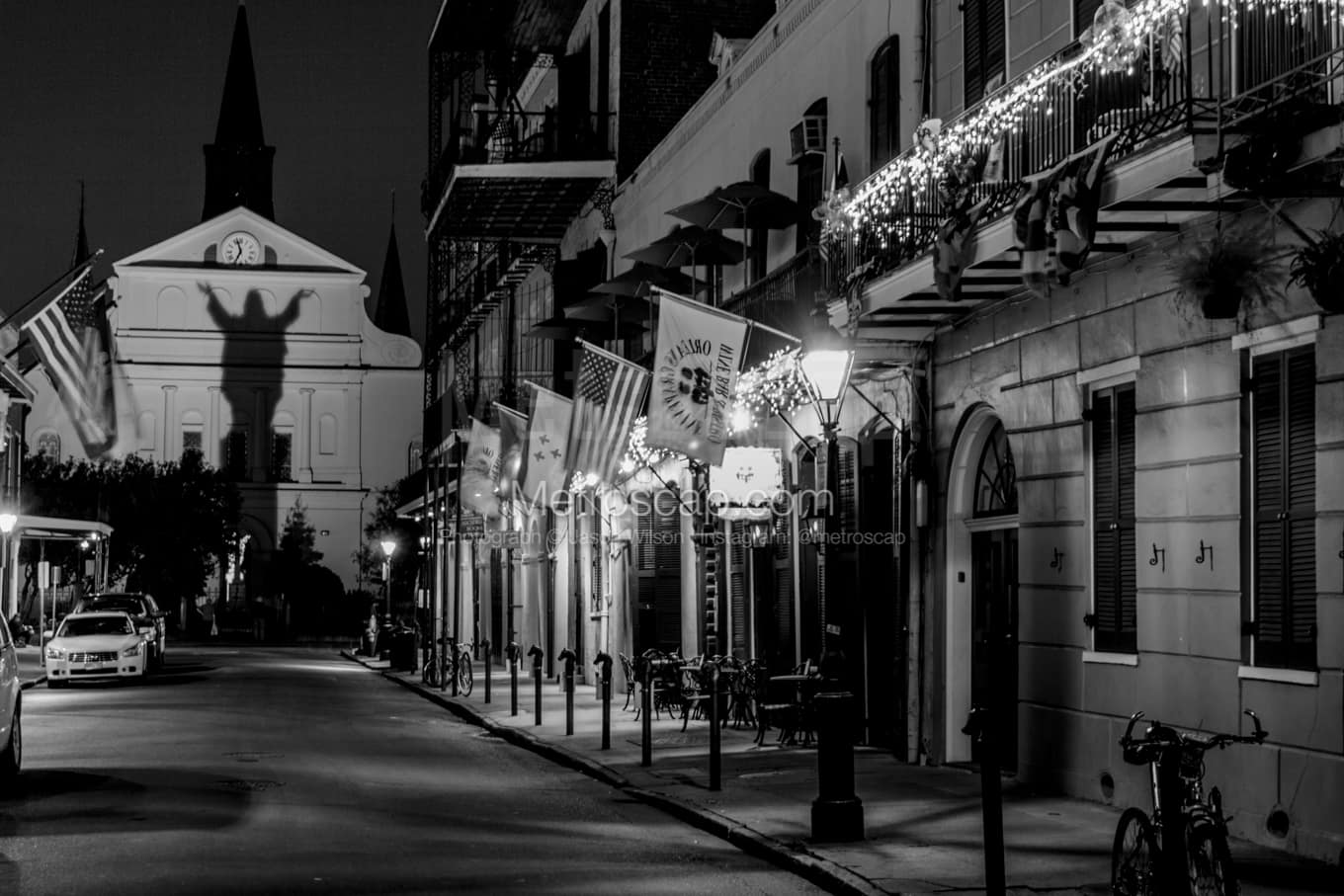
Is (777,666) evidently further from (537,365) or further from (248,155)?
(248,155)

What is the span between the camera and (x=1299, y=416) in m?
12.6

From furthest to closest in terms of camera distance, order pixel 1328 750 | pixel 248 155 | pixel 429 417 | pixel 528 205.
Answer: pixel 248 155
pixel 429 417
pixel 528 205
pixel 1328 750

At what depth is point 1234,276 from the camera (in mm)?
12828

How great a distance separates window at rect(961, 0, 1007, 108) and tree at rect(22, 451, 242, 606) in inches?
2337

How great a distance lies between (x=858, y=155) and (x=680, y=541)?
1002 centimetres

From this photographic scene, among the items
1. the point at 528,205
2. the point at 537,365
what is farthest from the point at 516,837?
the point at 537,365

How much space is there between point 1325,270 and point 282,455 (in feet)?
266

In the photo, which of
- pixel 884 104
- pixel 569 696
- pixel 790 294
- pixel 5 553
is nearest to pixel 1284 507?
pixel 884 104

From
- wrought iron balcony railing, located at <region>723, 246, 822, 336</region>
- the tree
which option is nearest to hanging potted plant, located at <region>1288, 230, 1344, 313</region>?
wrought iron balcony railing, located at <region>723, 246, 822, 336</region>

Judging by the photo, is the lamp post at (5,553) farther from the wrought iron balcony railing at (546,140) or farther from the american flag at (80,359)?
the american flag at (80,359)

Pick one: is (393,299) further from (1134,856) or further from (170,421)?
(1134,856)

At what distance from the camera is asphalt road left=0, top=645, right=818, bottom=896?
11.8m

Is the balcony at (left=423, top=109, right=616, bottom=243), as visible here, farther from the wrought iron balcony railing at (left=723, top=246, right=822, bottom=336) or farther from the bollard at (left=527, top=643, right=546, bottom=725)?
the wrought iron balcony railing at (left=723, top=246, right=822, bottom=336)

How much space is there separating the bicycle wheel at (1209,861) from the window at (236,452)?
269 ft
